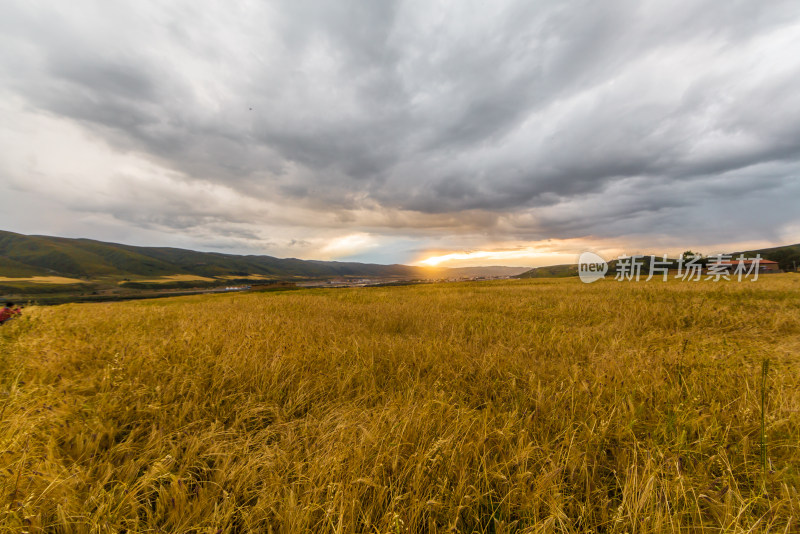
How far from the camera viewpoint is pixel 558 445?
222 centimetres

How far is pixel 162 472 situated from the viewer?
5.87 feet

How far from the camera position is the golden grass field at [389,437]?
158 cm

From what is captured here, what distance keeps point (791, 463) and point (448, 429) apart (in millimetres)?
2527

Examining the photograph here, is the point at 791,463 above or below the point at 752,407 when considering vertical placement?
below

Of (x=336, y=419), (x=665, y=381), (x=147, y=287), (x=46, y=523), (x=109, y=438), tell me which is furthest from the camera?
(x=147, y=287)

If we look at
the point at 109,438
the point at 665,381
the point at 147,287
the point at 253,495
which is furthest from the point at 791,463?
the point at 147,287

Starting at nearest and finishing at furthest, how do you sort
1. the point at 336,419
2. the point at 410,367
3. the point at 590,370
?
the point at 336,419, the point at 590,370, the point at 410,367

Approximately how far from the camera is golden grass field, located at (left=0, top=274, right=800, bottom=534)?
1585 millimetres

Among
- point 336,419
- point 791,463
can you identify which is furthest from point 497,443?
point 791,463

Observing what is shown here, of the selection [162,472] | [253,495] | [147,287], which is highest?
[162,472]

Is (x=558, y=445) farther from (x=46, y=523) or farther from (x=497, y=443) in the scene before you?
(x=46, y=523)

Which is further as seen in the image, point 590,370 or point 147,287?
point 147,287

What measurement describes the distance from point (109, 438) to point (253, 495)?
1446 mm

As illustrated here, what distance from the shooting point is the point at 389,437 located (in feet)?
7.01
